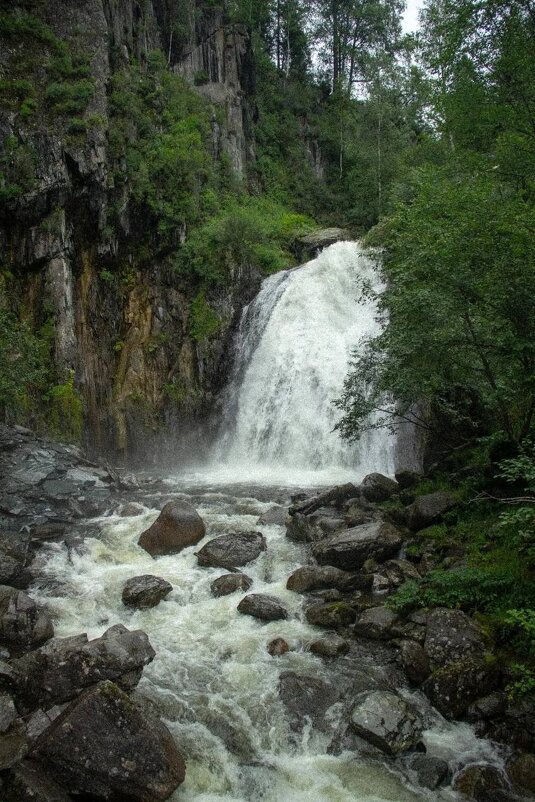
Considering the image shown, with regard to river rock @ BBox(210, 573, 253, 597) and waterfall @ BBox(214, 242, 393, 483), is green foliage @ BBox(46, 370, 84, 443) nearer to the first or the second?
waterfall @ BBox(214, 242, 393, 483)

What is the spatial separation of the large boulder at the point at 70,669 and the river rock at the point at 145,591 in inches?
73.7

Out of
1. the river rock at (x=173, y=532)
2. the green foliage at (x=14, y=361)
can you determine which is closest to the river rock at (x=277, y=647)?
the river rock at (x=173, y=532)

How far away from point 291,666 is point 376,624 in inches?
59.2

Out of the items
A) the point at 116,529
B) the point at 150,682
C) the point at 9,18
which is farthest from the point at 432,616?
the point at 9,18

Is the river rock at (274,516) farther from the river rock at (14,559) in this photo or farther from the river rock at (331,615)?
the river rock at (14,559)

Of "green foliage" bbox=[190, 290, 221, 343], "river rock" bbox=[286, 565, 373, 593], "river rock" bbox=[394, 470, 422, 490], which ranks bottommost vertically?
"river rock" bbox=[286, 565, 373, 593]

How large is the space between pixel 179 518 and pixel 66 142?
54.9 ft

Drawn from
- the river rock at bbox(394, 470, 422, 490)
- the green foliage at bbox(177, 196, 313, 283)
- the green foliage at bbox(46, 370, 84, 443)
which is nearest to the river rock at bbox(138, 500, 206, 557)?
the river rock at bbox(394, 470, 422, 490)

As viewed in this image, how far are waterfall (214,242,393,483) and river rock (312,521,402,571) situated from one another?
7.24 metres

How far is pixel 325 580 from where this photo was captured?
388 inches

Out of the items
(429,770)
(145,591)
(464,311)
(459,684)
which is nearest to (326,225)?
(464,311)

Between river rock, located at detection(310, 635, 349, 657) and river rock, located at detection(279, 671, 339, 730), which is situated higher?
river rock, located at detection(310, 635, 349, 657)

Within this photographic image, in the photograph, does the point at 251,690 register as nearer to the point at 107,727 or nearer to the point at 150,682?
the point at 150,682

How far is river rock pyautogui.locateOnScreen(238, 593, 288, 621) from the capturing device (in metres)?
8.86
